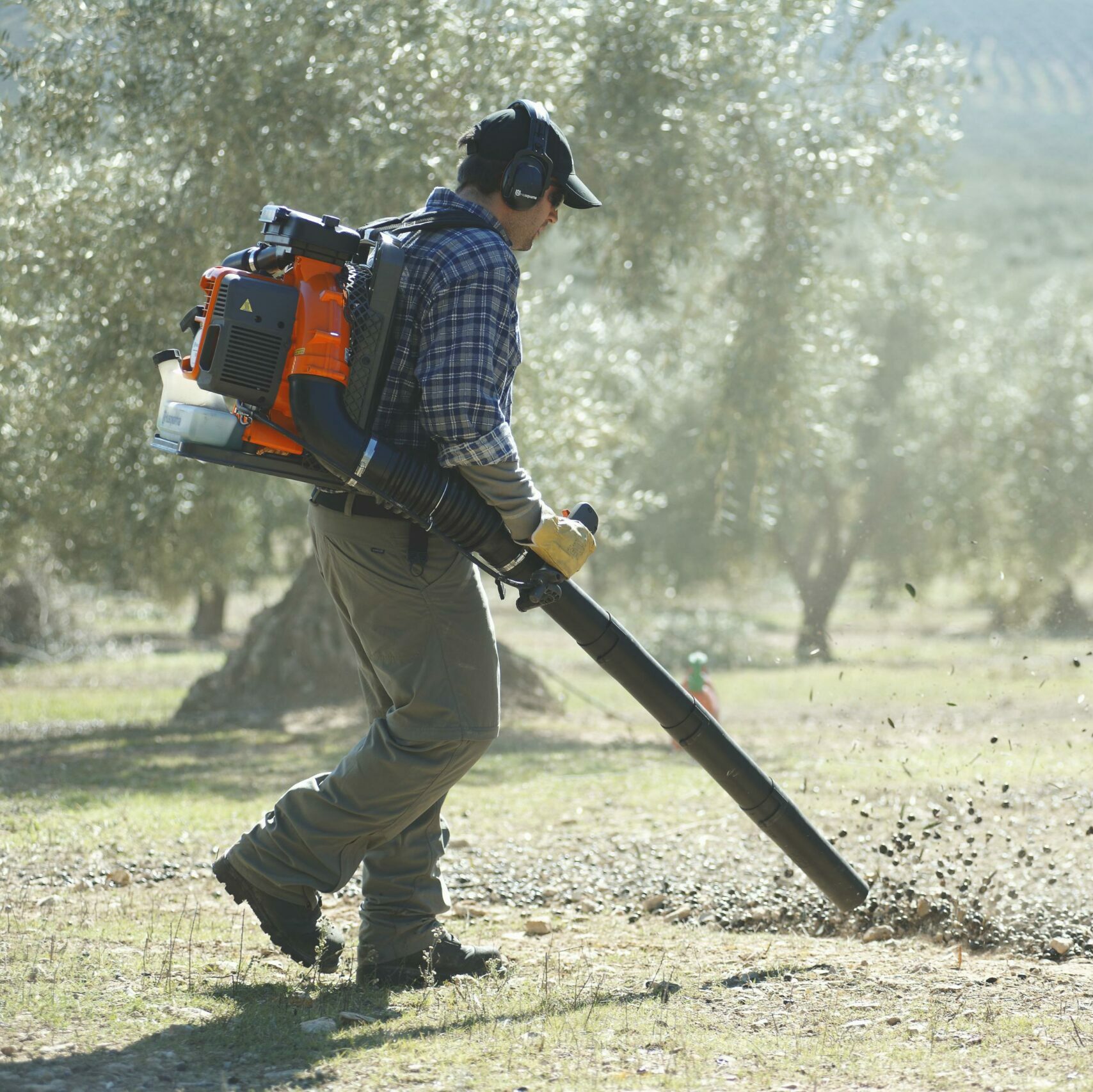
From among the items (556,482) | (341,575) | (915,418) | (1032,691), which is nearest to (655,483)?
(915,418)

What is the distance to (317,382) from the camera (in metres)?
3.81

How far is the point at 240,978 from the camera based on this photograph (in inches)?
173

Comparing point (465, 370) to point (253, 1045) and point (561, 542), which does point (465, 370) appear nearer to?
point (561, 542)

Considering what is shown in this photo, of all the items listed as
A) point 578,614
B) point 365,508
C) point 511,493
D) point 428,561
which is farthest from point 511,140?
point 578,614

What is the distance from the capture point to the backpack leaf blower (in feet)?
12.4

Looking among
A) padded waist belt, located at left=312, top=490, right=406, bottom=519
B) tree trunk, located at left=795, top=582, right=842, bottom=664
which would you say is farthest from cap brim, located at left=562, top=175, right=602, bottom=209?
tree trunk, located at left=795, top=582, right=842, bottom=664

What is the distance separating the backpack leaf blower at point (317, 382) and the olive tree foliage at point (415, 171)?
20.8ft

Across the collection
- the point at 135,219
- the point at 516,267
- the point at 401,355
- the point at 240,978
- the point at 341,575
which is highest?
the point at 135,219

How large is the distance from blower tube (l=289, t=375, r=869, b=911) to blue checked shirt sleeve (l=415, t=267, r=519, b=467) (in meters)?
0.14

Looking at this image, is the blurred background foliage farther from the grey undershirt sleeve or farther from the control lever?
the grey undershirt sleeve

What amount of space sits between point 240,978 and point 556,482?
9155 millimetres

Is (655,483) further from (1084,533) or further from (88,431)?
(88,431)

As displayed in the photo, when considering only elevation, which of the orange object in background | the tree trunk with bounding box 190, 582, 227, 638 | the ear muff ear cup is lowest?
the tree trunk with bounding box 190, 582, 227, 638

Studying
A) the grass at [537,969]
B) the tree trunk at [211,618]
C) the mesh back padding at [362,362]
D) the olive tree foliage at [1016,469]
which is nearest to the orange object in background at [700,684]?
the grass at [537,969]
